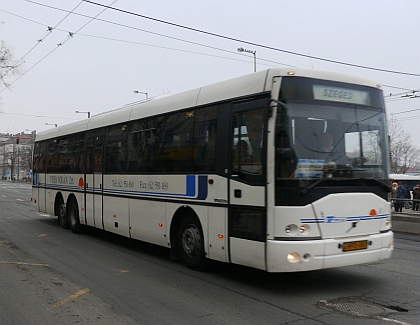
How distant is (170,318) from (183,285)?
1.76 m

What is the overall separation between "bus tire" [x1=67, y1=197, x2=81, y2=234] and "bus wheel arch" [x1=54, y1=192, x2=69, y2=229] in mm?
329

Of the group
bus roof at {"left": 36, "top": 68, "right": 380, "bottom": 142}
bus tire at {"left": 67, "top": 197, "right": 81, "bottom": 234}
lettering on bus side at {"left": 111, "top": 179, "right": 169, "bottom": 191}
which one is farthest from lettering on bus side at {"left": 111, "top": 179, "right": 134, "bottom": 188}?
bus tire at {"left": 67, "top": 197, "right": 81, "bottom": 234}

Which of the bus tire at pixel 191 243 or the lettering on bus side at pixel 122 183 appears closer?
the bus tire at pixel 191 243

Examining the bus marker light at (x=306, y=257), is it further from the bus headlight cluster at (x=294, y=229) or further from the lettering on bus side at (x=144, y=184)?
the lettering on bus side at (x=144, y=184)

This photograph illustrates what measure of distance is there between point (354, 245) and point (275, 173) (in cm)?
163

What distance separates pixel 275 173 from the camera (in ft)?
23.2

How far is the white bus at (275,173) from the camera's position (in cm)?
706

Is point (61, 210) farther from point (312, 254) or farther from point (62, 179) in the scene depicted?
point (312, 254)

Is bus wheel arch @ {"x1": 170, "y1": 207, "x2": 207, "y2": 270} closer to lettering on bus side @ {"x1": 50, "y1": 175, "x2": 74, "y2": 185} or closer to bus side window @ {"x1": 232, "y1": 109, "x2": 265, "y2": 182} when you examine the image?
bus side window @ {"x1": 232, "y1": 109, "x2": 265, "y2": 182}

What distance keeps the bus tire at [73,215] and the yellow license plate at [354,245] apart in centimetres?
908

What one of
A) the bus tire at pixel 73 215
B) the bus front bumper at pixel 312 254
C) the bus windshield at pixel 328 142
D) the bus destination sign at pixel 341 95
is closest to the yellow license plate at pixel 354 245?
the bus front bumper at pixel 312 254

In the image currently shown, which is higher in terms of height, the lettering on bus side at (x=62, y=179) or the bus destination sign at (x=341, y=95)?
the bus destination sign at (x=341, y=95)

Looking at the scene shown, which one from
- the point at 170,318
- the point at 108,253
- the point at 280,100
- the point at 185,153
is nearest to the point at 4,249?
the point at 108,253

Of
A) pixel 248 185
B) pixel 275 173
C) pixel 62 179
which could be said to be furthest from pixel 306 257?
pixel 62 179
